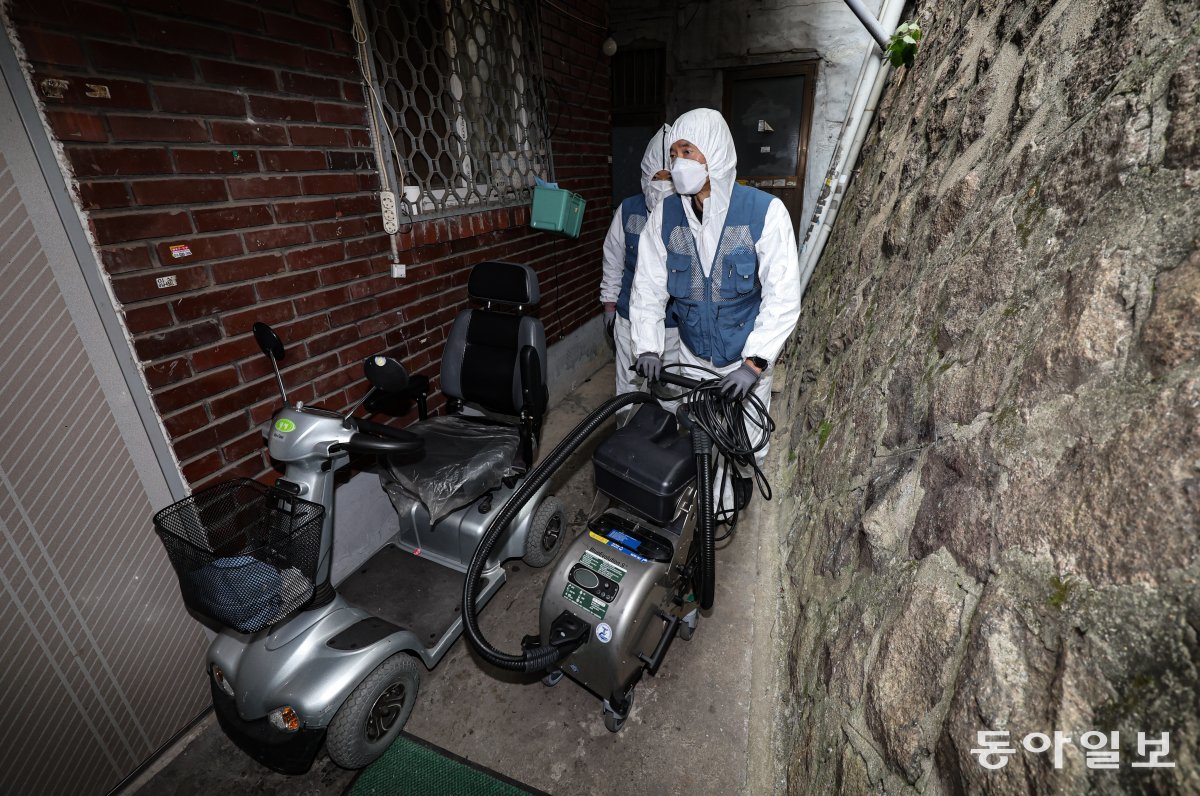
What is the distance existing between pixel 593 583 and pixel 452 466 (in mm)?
847

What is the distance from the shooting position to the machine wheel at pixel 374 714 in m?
1.68

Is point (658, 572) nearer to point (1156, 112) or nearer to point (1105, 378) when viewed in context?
point (1105, 378)

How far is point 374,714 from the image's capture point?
1.82m

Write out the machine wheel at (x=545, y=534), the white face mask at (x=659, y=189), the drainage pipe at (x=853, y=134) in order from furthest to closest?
the drainage pipe at (x=853, y=134) → the white face mask at (x=659, y=189) → the machine wheel at (x=545, y=534)

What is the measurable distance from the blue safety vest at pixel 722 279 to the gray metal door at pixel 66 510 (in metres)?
2.23

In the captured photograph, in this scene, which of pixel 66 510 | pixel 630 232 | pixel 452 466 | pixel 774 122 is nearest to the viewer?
pixel 66 510

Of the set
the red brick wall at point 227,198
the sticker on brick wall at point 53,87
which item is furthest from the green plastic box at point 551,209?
the sticker on brick wall at point 53,87

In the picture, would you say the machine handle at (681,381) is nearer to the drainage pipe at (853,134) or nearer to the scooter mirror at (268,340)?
the scooter mirror at (268,340)

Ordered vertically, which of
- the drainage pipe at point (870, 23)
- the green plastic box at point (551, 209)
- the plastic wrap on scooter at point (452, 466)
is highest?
the drainage pipe at point (870, 23)

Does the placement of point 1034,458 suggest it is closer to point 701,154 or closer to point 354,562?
point 701,154

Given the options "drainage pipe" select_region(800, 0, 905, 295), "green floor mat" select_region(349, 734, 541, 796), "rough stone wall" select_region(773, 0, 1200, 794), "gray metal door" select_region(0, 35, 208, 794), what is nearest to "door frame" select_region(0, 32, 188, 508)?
"gray metal door" select_region(0, 35, 208, 794)

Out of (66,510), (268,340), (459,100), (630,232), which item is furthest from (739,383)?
(459,100)

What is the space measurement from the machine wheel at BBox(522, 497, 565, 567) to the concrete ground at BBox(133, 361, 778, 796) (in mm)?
277

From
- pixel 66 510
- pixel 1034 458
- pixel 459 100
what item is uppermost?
pixel 459 100
